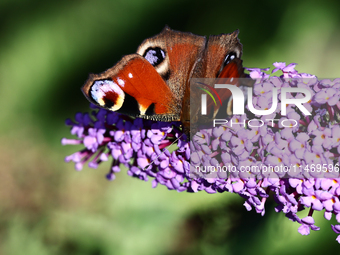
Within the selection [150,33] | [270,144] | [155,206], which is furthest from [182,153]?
[150,33]

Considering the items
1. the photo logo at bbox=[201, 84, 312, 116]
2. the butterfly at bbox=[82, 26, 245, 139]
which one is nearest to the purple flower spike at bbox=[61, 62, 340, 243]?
the photo logo at bbox=[201, 84, 312, 116]

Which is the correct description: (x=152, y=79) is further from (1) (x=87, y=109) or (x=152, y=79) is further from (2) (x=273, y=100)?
(1) (x=87, y=109)

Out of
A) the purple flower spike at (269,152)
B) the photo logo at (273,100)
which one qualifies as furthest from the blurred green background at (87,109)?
the photo logo at (273,100)

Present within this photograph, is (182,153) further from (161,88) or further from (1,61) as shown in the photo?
(1,61)

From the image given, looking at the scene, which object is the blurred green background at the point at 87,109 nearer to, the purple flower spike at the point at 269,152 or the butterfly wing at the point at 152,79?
the purple flower spike at the point at 269,152

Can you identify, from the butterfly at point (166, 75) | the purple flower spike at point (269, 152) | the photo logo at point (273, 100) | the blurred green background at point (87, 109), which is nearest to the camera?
the purple flower spike at point (269, 152)

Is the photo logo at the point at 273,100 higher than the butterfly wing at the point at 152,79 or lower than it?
lower

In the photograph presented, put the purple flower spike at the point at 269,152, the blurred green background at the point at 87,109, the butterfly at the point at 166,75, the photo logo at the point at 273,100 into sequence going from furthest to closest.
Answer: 1. the blurred green background at the point at 87,109
2. the butterfly at the point at 166,75
3. the photo logo at the point at 273,100
4. the purple flower spike at the point at 269,152
